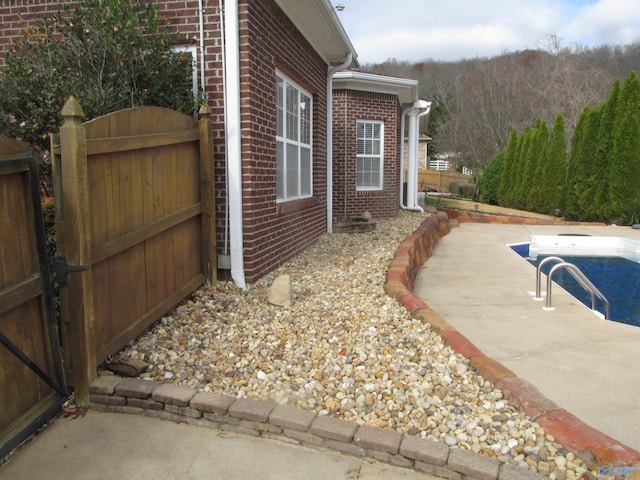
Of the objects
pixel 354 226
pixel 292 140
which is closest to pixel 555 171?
pixel 354 226

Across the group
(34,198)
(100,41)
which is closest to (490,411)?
(34,198)

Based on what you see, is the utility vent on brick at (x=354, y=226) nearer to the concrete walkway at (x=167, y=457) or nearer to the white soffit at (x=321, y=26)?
the white soffit at (x=321, y=26)

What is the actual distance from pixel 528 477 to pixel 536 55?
126ft

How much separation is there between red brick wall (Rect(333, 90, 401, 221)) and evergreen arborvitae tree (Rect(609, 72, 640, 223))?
688 centimetres

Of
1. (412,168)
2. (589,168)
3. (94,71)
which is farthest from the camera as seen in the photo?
(589,168)

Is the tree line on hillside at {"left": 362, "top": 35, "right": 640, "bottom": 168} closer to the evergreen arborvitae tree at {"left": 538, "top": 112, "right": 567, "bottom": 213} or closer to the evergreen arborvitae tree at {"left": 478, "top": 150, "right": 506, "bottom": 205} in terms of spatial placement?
the evergreen arborvitae tree at {"left": 478, "top": 150, "right": 506, "bottom": 205}

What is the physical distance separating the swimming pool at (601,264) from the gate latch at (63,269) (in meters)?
6.36

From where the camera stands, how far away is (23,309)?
8.50 ft

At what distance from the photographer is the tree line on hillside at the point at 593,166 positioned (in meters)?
14.0

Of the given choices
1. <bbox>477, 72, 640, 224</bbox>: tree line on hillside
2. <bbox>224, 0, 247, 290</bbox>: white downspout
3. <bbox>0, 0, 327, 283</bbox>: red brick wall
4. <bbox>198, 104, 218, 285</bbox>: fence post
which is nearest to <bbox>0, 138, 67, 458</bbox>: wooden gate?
<bbox>198, 104, 218, 285</bbox>: fence post

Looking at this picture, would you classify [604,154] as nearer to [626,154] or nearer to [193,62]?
[626,154]

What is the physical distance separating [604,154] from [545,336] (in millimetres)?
12072

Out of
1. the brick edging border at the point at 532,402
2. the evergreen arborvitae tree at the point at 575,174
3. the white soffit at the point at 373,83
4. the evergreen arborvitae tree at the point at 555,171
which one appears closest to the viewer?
the brick edging border at the point at 532,402

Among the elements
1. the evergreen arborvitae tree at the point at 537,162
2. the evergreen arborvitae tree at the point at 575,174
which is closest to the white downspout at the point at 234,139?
the evergreen arborvitae tree at the point at 575,174
